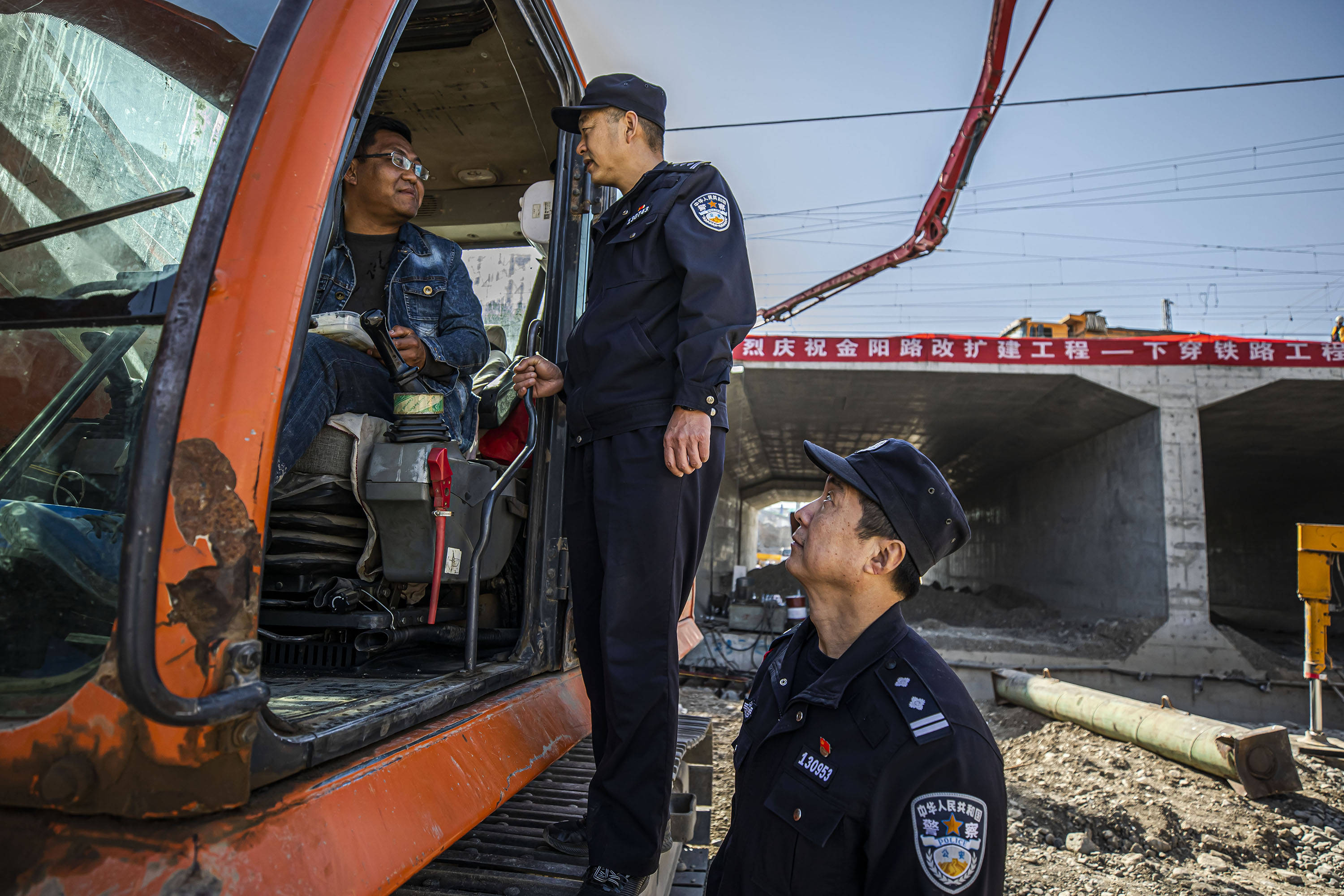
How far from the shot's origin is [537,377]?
7.07 feet

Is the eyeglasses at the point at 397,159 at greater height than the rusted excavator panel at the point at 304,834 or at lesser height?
greater

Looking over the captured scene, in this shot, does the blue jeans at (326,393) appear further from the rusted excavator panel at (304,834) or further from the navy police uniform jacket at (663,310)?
the rusted excavator panel at (304,834)

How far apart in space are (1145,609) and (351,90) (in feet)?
45.2

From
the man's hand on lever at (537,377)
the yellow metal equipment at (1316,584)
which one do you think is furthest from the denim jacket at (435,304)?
the yellow metal equipment at (1316,584)

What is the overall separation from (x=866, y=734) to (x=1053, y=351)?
12.7 m

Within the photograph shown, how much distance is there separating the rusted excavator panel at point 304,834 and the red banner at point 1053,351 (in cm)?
1112

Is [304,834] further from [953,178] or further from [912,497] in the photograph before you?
[953,178]

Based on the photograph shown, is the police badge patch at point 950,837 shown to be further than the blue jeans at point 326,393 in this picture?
No

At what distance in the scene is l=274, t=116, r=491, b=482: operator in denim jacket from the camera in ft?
7.27

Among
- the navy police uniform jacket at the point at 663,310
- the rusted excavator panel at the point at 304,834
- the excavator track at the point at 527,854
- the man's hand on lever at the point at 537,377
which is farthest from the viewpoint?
the man's hand on lever at the point at 537,377

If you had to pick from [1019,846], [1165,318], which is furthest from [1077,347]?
[1165,318]

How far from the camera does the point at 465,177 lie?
337cm

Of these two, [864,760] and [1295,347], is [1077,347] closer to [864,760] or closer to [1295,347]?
[1295,347]

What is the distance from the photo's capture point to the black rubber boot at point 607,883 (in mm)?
1470
